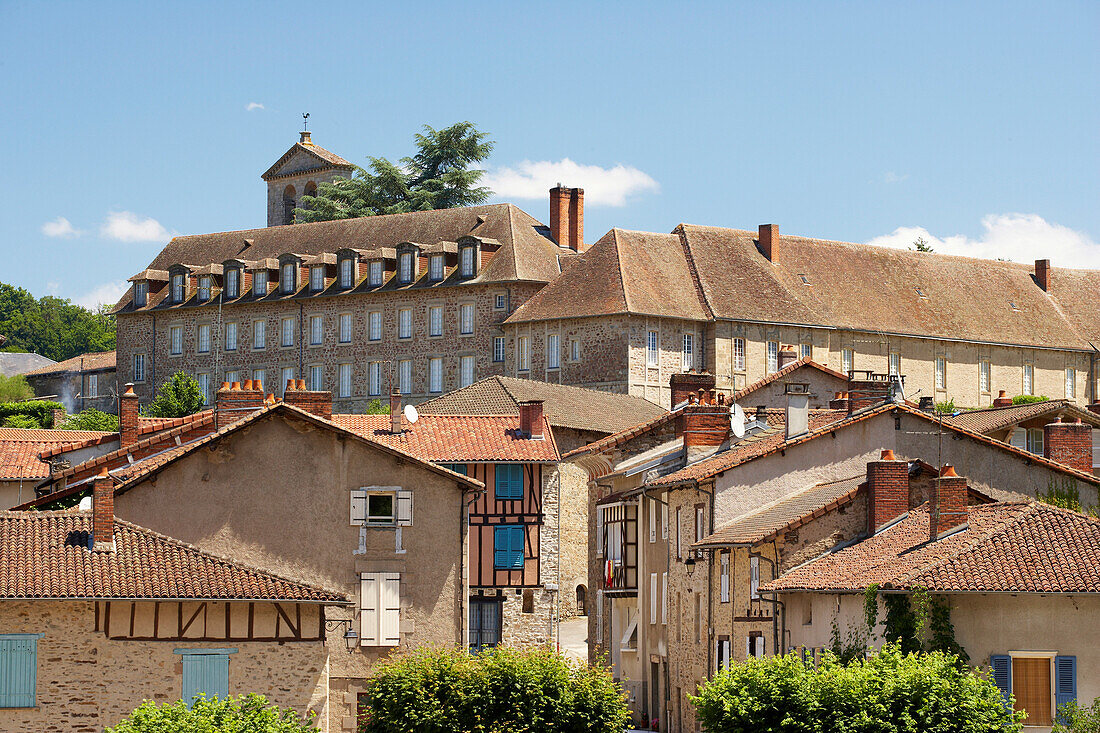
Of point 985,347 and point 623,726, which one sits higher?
point 985,347

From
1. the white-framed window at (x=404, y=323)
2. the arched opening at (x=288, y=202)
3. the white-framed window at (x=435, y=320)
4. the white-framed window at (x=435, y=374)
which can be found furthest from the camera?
the arched opening at (x=288, y=202)

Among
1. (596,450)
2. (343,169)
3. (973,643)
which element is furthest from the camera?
Result: (343,169)

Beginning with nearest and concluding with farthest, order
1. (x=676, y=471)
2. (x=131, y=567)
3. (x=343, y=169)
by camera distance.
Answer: (x=131, y=567) → (x=676, y=471) → (x=343, y=169)

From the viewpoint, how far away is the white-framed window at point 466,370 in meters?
73.5

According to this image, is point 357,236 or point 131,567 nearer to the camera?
point 131,567

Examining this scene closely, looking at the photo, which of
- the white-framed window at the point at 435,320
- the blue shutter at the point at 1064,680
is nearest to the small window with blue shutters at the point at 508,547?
the blue shutter at the point at 1064,680

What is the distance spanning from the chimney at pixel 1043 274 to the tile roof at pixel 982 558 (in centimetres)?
5700

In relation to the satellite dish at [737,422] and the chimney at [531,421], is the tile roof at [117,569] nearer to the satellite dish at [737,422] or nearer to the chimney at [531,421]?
the satellite dish at [737,422]

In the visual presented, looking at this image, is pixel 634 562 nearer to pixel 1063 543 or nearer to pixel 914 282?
pixel 1063 543

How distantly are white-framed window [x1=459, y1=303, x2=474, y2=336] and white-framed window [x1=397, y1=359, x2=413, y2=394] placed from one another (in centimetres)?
290

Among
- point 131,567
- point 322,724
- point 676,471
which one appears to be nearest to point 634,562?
point 676,471

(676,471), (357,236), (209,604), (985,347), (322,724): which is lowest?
(322,724)

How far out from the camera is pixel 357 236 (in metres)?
80.9

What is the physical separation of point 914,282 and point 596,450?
41.1 m
